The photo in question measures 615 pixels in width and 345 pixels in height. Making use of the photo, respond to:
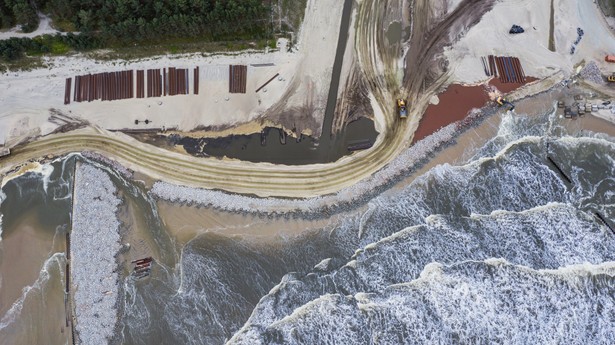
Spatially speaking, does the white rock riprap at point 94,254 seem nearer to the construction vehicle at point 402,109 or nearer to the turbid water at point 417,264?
the turbid water at point 417,264

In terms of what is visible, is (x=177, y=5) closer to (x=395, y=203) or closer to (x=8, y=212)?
(x=8, y=212)

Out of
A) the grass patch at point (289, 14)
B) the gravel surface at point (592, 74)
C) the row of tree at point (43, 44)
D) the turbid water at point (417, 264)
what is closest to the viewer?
the turbid water at point (417, 264)

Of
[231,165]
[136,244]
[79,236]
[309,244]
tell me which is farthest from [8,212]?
[309,244]

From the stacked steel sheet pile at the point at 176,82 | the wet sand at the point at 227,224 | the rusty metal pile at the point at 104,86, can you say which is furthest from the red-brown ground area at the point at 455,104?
the rusty metal pile at the point at 104,86

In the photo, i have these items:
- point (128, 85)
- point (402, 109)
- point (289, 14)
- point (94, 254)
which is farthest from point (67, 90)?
point (402, 109)

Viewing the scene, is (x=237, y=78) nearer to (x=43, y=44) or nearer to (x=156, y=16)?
(x=156, y=16)

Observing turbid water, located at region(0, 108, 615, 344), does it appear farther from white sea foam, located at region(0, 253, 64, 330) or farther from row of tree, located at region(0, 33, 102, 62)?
row of tree, located at region(0, 33, 102, 62)
